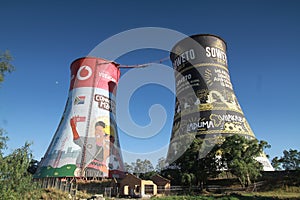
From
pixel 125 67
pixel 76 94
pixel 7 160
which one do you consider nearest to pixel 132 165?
pixel 125 67

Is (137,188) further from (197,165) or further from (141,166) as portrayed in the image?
(141,166)

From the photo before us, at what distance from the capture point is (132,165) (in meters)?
47.0

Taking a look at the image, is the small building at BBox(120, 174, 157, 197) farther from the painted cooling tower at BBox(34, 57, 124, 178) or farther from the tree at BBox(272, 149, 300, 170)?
the tree at BBox(272, 149, 300, 170)

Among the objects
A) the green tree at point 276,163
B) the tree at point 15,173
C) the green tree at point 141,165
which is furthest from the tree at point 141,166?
the tree at point 15,173

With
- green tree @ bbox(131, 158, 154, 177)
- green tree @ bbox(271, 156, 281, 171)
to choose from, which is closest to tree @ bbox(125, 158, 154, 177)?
green tree @ bbox(131, 158, 154, 177)

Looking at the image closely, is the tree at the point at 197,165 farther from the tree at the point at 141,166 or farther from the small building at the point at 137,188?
the tree at the point at 141,166

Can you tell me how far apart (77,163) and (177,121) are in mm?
9786

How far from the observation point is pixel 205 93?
2344 cm

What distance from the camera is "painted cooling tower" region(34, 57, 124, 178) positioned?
2161 cm

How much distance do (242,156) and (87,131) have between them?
42.2ft

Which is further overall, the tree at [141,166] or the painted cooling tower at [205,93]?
the tree at [141,166]

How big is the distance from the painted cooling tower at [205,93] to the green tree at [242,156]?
10.2ft

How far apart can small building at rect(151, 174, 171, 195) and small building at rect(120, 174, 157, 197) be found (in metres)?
0.59

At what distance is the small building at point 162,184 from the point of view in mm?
18672
